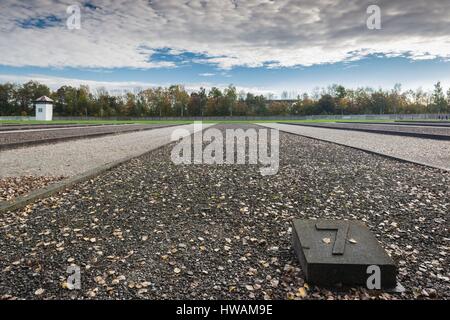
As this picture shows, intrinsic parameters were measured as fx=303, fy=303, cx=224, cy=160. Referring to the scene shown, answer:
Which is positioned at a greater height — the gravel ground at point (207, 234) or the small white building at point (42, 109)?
the small white building at point (42, 109)

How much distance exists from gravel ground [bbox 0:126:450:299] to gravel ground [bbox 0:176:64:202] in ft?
3.09

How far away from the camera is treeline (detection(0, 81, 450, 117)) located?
11531cm

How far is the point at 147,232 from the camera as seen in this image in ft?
16.8

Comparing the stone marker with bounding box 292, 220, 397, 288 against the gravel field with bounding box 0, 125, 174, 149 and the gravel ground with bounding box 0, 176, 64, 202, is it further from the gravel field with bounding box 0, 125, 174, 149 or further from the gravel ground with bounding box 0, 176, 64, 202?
the gravel field with bounding box 0, 125, 174, 149

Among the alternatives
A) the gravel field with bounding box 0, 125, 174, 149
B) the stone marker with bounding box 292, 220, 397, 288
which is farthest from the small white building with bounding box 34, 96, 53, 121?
the stone marker with bounding box 292, 220, 397, 288

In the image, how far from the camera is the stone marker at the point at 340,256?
357cm

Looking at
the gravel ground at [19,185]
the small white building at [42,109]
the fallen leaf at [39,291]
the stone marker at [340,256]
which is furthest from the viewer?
the small white building at [42,109]

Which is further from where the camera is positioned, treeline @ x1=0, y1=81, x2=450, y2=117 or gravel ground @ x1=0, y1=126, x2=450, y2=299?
treeline @ x1=0, y1=81, x2=450, y2=117

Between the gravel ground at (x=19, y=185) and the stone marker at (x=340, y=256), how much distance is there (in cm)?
636

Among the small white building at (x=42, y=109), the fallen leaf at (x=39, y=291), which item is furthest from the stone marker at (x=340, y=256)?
the small white building at (x=42, y=109)

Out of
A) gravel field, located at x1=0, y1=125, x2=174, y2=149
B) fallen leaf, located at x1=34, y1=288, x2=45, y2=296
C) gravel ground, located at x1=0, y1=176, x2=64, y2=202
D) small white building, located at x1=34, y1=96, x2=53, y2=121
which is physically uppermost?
small white building, located at x1=34, y1=96, x2=53, y2=121

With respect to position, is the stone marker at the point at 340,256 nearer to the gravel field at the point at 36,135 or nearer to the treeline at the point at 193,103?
the gravel field at the point at 36,135
